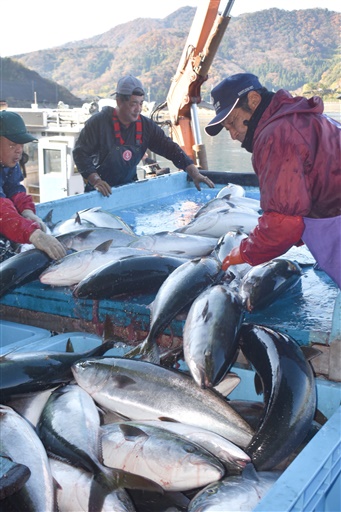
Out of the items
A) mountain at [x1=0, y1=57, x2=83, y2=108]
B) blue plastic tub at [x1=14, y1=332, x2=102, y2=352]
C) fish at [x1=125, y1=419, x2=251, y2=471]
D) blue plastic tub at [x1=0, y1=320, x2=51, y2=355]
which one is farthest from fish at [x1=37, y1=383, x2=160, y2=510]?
mountain at [x1=0, y1=57, x2=83, y2=108]

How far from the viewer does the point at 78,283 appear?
379 centimetres

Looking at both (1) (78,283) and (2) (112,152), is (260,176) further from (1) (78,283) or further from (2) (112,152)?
(2) (112,152)

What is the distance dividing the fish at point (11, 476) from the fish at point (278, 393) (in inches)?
36.0

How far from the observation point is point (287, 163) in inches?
111

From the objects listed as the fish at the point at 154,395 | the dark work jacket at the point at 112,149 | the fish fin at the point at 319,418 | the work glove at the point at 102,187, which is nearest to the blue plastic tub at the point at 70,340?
the fish at the point at 154,395

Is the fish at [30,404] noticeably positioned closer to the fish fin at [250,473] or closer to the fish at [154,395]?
the fish at [154,395]

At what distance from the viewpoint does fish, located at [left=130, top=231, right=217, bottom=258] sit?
4324 millimetres

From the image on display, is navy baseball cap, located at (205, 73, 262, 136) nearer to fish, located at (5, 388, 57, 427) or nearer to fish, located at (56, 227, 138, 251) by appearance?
fish, located at (56, 227, 138, 251)

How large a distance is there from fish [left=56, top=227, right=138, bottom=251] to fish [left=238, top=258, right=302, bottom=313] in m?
1.22

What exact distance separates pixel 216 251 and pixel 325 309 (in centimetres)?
104

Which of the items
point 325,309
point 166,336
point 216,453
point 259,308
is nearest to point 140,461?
point 216,453

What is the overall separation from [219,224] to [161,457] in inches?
119

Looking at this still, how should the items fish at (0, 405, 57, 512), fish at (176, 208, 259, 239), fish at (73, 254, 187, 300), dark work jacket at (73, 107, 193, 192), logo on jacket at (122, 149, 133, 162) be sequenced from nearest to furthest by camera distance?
fish at (0, 405, 57, 512), fish at (73, 254, 187, 300), fish at (176, 208, 259, 239), dark work jacket at (73, 107, 193, 192), logo on jacket at (122, 149, 133, 162)

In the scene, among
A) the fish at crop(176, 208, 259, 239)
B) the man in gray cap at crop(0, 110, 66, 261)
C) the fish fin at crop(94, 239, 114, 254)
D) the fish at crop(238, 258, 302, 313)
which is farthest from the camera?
the fish at crop(176, 208, 259, 239)
